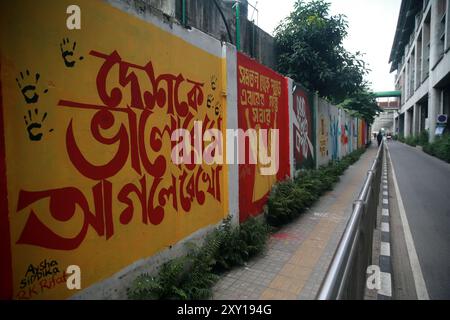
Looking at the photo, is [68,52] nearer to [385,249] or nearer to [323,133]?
[385,249]

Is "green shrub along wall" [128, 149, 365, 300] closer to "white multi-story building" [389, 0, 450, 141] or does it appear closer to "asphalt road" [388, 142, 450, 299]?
"asphalt road" [388, 142, 450, 299]

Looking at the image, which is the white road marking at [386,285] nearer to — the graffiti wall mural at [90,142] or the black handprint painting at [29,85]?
the graffiti wall mural at [90,142]

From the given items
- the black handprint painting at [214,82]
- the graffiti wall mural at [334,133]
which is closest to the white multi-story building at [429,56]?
the graffiti wall mural at [334,133]

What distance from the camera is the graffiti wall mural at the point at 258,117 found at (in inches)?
217

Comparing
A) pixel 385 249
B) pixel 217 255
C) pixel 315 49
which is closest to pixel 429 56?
pixel 315 49

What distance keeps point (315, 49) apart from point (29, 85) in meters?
9.17

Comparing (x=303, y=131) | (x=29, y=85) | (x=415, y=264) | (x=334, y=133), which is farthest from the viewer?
(x=334, y=133)

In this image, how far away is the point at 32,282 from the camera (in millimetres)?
2223

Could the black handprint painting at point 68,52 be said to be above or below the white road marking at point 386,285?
above

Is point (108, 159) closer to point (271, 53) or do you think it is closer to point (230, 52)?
point (230, 52)

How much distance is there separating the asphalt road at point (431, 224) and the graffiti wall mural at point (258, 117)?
279cm

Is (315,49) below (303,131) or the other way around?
the other way around

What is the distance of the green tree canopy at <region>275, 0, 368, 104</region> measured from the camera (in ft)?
31.0

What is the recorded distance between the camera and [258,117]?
6.19 meters
